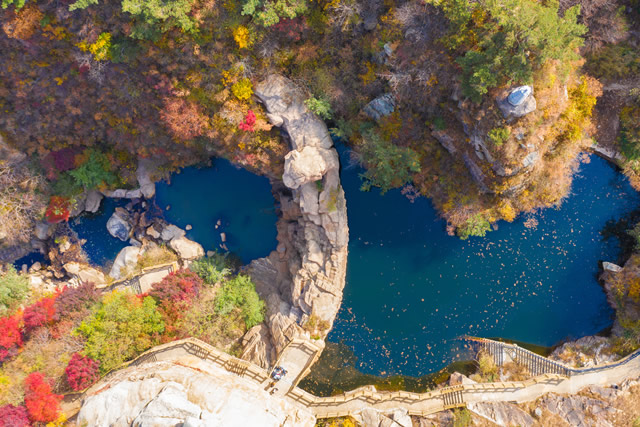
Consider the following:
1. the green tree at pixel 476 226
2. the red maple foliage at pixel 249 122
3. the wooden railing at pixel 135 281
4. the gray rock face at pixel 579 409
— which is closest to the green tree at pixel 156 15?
the red maple foliage at pixel 249 122

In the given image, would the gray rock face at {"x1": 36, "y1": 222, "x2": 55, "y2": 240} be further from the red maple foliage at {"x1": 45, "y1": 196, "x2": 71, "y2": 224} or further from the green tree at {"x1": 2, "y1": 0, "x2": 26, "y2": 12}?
the green tree at {"x1": 2, "y1": 0, "x2": 26, "y2": 12}

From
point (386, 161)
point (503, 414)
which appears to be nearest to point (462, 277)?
point (503, 414)

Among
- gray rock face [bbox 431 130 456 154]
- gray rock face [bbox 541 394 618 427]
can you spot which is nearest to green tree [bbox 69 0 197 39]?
gray rock face [bbox 431 130 456 154]

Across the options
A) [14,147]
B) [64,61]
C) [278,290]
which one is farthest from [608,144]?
[14,147]

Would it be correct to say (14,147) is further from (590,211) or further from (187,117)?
(590,211)

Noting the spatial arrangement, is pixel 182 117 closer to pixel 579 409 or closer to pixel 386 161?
pixel 386 161

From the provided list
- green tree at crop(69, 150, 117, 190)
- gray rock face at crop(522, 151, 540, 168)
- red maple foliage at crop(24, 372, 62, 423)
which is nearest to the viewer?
gray rock face at crop(522, 151, 540, 168)

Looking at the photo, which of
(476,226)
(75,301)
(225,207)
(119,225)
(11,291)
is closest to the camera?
(476,226)
